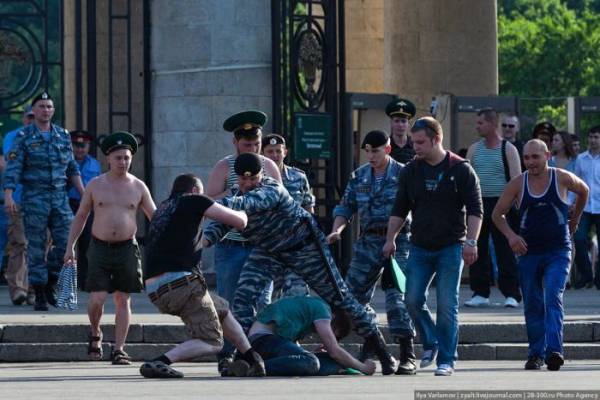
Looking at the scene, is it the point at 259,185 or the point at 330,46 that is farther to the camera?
the point at 330,46

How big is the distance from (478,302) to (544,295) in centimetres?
408

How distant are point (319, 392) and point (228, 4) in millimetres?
9834

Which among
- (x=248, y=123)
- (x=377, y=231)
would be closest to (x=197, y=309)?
(x=248, y=123)

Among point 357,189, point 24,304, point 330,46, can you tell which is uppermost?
point 330,46

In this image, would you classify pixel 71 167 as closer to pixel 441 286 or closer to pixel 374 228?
pixel 374 228

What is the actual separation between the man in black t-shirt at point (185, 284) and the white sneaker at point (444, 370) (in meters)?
1.15

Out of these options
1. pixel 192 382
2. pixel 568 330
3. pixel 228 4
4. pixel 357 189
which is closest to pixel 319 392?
pixel 192 382

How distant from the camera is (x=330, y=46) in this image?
20844 mm

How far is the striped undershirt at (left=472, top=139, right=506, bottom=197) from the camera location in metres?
17.2

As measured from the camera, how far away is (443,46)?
24.0m

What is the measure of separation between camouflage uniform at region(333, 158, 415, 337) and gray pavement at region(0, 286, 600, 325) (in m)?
2.14

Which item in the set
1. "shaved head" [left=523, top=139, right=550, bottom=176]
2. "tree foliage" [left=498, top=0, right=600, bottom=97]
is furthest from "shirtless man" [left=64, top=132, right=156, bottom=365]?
"tree foliage" [left=498, top=0, right=600, bottom=97]

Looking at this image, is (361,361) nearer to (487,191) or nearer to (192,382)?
(192,382)

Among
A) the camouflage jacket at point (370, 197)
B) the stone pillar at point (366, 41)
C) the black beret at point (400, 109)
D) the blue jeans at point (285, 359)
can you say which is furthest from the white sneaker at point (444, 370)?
the stone pillar at point (366, 41)
